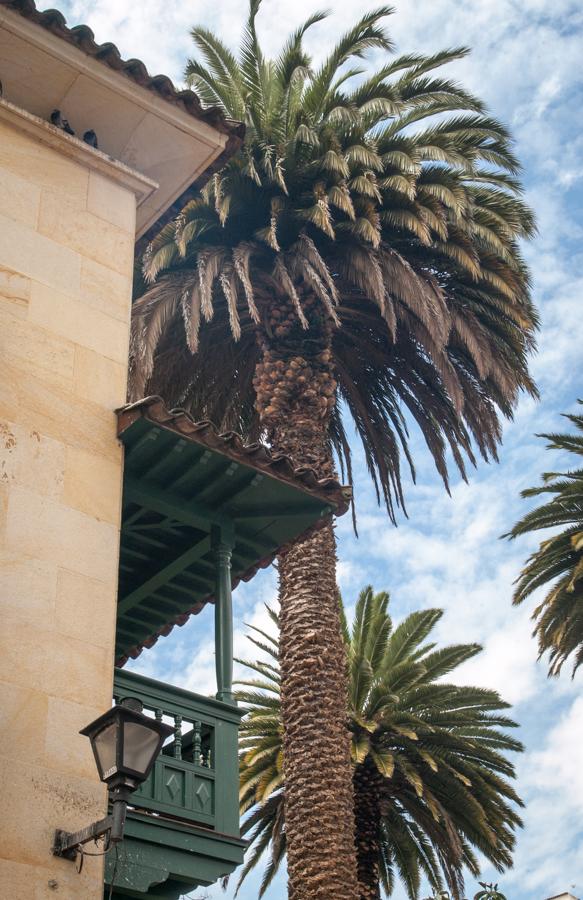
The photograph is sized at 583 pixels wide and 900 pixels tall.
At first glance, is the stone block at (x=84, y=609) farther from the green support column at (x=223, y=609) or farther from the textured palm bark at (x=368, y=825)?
the textured palm bark at (x=368, y=825)

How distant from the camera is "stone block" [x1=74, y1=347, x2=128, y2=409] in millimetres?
9109

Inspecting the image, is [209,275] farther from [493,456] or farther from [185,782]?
[185,782]

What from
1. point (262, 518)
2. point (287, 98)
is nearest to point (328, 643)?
point (262, 518)

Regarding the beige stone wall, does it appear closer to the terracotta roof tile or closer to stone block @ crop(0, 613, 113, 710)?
stone block @ crop(0, 613, 113, 710)

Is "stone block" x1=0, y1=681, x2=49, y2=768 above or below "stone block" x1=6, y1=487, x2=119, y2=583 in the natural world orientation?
below

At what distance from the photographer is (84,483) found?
8.54 meters

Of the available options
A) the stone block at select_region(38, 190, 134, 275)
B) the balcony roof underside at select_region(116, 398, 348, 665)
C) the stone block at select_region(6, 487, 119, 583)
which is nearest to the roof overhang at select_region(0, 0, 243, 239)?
the stone block at select_region(38, 190, 134, 275)

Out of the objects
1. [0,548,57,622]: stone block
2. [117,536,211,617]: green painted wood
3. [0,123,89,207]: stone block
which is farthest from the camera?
[117,536,211,617]: green painted wood

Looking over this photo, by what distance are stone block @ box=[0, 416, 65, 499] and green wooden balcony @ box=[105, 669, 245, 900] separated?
136 cm

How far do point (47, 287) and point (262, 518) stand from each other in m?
2.46

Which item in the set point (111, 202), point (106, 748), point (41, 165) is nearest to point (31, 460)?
point (106, 748)

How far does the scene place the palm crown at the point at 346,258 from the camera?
17.8m

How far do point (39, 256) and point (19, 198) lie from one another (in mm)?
580

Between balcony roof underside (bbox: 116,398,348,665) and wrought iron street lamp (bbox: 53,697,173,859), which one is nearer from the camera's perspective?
wrought iron street lamp (bbox: 53,697,173,859)
